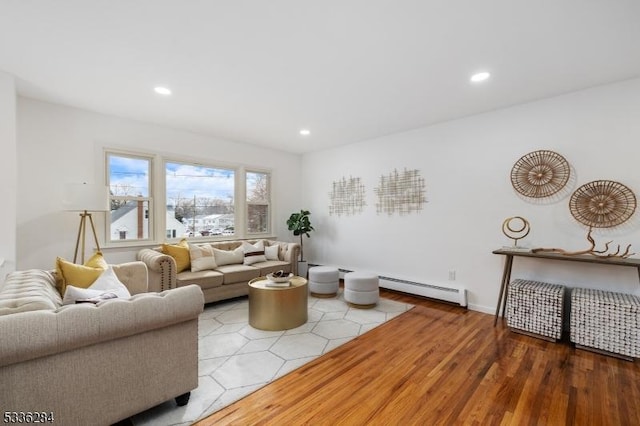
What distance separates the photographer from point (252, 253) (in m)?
4.53

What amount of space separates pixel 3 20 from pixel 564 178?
5.17m

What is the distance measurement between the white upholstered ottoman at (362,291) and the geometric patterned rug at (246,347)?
0.09m

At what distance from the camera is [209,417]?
1.70 m

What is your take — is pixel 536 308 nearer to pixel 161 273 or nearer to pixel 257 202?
pixel 161 273

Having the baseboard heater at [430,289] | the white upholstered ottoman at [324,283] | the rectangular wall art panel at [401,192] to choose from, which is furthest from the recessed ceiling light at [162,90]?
the baseboard heater at [430,289]

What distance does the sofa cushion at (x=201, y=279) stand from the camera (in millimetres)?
3515

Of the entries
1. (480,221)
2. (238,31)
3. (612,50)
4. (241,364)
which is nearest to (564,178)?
(480,221)

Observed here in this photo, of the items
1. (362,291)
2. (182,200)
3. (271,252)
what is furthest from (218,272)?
(362,291)

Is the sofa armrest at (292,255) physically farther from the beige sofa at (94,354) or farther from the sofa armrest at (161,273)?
the beige sofa at (94,354)

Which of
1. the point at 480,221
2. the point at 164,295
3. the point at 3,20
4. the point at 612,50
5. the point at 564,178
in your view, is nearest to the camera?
the point at 164,295

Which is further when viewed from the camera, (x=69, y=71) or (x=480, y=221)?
(x=480, y=221)

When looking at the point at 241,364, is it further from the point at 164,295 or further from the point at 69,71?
the point at 69,71

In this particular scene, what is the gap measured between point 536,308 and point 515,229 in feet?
3.19

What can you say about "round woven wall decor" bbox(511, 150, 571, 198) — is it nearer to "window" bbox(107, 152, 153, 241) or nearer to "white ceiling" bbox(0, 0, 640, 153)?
"white ceiling" bbox(0, 0, 640, 153)
